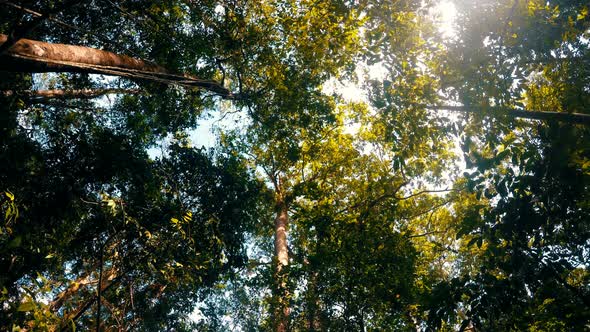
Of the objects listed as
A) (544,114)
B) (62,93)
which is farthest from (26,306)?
(62,93)

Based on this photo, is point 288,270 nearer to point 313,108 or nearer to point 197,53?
point 313,108

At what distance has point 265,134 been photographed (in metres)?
10.9

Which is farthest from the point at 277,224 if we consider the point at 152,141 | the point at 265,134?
the point at 152,141

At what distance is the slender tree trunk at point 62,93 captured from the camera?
23.8 ft

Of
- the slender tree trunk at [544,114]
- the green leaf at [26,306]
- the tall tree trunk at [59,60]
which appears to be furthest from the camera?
the slender tree trunk at [544,114]

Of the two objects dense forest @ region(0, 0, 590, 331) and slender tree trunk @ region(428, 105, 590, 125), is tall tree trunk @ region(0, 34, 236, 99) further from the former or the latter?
slender tree trunk @ region(428, 105, 590, 125)

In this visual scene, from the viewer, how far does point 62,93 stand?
31.9ft

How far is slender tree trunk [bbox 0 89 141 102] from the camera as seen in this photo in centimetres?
725

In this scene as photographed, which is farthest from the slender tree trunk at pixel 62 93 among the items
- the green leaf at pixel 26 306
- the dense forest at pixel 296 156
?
the green leaf at pixel 26 306

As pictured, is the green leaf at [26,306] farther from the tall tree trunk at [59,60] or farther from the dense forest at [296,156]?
the tall tree trunk at [59,60]

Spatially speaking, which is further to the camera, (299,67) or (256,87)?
(256,87)

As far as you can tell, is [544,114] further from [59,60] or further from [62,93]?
[62,93]

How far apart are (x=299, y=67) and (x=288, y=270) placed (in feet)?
17.5

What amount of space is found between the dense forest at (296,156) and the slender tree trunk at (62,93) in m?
0.07
